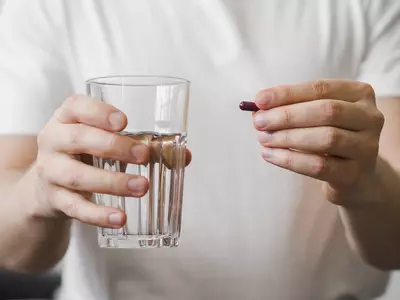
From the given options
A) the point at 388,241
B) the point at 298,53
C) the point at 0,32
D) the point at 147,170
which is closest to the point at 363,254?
the point at 388,241

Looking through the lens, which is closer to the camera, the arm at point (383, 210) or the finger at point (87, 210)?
the finger at point (87, 210)

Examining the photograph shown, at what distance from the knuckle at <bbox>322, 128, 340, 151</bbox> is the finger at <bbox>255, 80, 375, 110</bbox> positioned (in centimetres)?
3

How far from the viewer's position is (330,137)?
0.51 metres

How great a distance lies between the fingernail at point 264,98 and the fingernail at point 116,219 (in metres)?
0.14

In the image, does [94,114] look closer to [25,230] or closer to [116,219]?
[116,219]

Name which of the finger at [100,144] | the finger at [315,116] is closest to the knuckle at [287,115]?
Result: the finger at [315,116]

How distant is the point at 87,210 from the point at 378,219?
35 centimetres

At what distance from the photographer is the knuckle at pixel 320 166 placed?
0.52 metres

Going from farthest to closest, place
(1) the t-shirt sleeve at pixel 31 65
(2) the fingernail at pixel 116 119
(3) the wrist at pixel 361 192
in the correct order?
(1) the t-shirt sleeve at pixel 31 65 → (3) the wrist at pixel 361 192 → (2) the fingernail at pixel 116 119

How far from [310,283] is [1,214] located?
37 cm

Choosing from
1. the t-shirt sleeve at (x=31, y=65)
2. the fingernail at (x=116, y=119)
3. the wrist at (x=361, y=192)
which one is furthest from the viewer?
the t-shirt sleeve at (x=31, y=65)

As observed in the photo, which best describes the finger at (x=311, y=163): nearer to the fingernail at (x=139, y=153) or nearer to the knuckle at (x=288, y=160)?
the knuckle at (x=288, y=160)

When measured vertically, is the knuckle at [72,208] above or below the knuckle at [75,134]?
below

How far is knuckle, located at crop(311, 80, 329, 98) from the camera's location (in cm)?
51
